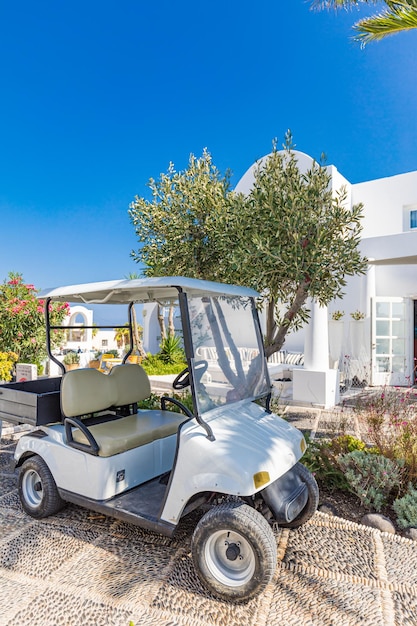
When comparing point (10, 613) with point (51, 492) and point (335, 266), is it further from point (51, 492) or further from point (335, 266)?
point (335, 266)

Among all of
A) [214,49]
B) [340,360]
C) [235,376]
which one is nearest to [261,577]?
[235,376]

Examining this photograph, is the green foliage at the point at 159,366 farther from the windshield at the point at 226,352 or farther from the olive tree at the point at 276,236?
the windshield at the point at 226,352

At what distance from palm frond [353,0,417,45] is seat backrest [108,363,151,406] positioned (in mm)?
4895

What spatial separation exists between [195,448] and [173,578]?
856 mm

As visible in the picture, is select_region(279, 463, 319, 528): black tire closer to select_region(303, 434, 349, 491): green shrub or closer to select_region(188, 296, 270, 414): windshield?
select_region(188, 296, 270, 414): windshield

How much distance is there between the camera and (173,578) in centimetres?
252

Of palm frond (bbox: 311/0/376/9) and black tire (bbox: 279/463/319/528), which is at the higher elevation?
palm frond (bbox: 311/0/376/9)

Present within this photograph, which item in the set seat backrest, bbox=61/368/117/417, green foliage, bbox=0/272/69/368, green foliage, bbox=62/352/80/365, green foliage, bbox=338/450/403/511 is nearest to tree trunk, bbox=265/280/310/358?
green foliage, bbox=338/450/403/511

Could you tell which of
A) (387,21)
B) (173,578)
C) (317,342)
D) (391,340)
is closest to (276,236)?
(173,578)

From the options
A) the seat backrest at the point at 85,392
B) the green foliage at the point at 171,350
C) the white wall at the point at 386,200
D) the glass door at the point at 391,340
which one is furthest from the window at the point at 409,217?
the seat backrest at the point at 85,392

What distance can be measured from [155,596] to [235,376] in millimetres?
1505

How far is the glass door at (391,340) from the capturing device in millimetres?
10250

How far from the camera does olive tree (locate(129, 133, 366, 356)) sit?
402 centimetres

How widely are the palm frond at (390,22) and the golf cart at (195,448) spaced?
389 cm
